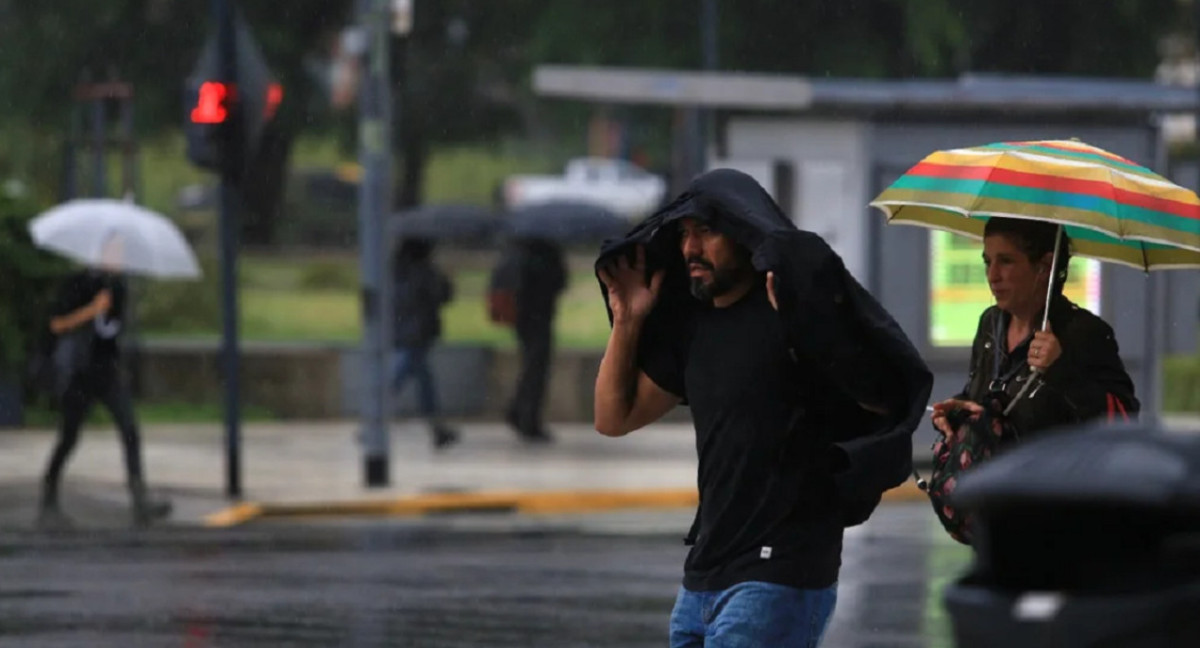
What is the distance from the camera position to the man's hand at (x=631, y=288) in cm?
532

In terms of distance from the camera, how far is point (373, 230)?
15.6 metres

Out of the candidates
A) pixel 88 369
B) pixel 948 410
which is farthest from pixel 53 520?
pixel 948 410

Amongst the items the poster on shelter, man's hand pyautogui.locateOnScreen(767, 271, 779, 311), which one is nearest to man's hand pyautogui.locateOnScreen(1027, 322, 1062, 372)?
man's hand pyautogui.locateOnScreen(767, 271, 779, 311)

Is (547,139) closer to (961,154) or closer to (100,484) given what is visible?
(100,484)

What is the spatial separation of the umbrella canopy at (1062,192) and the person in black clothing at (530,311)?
12541 mm

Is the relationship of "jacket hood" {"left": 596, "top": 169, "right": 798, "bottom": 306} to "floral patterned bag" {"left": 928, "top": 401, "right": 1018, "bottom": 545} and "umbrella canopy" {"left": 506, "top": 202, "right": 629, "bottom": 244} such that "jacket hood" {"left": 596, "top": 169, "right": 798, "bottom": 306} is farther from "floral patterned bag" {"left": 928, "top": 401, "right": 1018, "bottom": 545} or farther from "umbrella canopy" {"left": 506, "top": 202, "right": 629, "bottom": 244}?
"umbrella canopy" {"left": 506, "top": 202, "right": 629, "bottom": 244}

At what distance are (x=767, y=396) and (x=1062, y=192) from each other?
104 centimetres

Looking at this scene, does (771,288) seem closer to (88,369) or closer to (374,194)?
(88,369)

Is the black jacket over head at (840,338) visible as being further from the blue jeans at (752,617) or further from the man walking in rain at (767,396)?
the blue jeans at (752,617)

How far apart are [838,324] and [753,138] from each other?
42.9ft

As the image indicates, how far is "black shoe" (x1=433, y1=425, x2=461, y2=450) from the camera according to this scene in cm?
1806

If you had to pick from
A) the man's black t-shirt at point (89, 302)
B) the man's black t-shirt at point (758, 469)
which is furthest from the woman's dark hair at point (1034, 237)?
the man's black t-shirt at point (89, 302)

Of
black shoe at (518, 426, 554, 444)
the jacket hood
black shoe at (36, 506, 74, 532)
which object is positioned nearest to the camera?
the jacket hood

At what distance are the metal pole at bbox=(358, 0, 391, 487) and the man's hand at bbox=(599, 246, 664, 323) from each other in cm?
1033
